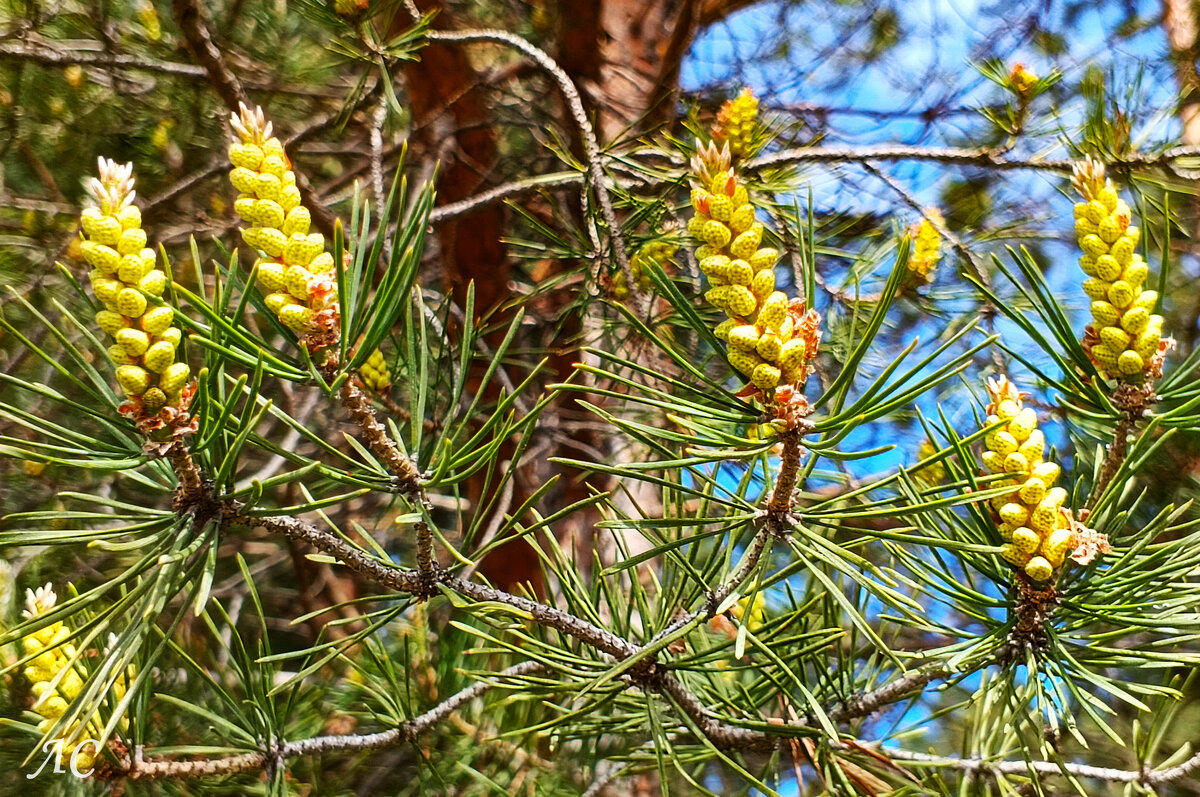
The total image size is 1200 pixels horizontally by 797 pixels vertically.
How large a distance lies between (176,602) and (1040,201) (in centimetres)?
215

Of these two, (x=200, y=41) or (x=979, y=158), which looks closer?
(x=200, y=41)

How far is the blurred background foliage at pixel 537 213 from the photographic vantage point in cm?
102

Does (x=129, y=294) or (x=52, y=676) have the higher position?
(x=129, y=294)

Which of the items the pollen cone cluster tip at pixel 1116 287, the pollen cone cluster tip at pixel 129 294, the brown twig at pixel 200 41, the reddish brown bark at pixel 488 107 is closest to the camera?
the pollen cone cluster tip at pixel 129 294

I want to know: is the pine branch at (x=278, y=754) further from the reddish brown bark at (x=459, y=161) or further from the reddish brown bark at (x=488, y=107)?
the reddish brown bark at (x=459, y=161)

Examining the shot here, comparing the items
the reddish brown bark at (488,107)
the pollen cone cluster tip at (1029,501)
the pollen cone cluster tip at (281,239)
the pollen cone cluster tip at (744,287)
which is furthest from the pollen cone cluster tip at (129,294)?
the reddish brown bark at (488,107)

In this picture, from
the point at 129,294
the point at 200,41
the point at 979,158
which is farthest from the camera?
the point at 979,158

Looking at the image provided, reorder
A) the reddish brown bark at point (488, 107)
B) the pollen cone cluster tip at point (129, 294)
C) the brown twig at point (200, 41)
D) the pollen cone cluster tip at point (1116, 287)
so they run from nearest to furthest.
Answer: the pollen cone cluster tip at point (129, 294) → the pollen cone cluster tip at point (1116, 287) → the brown twig at point (200, 41) → the reddish brown bark at point (488, 107)

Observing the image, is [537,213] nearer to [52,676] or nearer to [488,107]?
[488,107]

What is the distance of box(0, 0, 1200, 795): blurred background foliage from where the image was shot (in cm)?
102

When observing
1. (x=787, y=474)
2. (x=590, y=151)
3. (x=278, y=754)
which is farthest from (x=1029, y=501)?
(x=590, y=151)

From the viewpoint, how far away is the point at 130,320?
0.40 meters

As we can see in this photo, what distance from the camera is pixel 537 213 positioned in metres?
1.61

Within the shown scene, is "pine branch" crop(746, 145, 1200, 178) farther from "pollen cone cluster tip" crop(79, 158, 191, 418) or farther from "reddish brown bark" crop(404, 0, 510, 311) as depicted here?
"pollen cone cluster tip" crop(79, 158, 191, 418)
